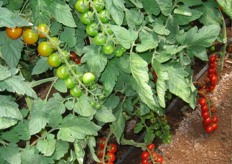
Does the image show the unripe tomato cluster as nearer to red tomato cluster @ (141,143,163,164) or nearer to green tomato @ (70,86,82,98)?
green tomato @ (70,86,82,98)

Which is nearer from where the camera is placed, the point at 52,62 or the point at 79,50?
the point at 52,62

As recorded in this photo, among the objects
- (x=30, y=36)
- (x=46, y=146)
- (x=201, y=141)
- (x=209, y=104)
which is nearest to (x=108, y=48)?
(x=30, y=36)

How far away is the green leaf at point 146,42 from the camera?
117 centimetres

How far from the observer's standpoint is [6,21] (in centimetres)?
99

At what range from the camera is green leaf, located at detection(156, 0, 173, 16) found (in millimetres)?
1273

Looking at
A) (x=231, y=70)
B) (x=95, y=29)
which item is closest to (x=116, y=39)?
(x=95, y=29)

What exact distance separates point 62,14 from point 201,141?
1495 millimetres

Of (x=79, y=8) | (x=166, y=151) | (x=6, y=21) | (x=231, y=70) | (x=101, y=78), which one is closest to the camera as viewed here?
(x=6, y=21)

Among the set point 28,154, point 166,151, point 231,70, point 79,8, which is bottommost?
point 166,151

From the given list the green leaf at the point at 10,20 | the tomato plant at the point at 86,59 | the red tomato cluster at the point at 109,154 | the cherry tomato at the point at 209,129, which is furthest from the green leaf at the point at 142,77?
the cherry tomato at the point at 209,129

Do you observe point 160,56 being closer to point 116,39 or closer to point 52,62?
point 116,39

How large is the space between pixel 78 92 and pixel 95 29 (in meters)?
0.21

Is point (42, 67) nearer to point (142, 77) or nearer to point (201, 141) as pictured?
point (142, 77)

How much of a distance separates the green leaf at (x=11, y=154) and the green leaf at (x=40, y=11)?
1.31 feet
